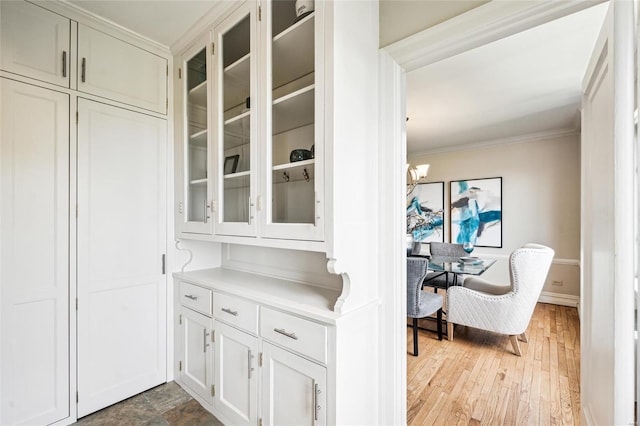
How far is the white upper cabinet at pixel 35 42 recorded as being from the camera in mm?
1602

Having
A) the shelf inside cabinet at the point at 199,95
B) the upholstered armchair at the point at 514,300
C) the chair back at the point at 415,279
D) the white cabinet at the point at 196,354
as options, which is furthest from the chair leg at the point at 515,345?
the shelf inside cabinet at the point at 199,95

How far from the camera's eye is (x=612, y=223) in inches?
36.8

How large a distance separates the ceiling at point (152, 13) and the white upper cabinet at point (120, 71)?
0.13m

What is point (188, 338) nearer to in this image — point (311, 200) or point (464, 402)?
point (311, 200)

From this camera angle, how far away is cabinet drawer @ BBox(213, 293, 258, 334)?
1612 millimetres

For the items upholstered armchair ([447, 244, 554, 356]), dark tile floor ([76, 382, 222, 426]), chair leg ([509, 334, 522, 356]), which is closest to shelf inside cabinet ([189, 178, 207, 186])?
dark tile floor ([76, 382, 222, 426])

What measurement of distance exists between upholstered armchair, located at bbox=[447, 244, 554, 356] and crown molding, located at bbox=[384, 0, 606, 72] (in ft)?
6.76

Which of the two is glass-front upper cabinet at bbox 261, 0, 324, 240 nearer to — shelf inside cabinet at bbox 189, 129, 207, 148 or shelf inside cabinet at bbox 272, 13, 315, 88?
shelf inside cabinet at bbox 272, 13, 315, 88

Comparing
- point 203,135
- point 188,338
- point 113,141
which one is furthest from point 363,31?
point 188,338

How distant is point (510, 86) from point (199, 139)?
2771 millimetres

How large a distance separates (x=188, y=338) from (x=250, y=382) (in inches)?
29.2

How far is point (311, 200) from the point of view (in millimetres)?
1362

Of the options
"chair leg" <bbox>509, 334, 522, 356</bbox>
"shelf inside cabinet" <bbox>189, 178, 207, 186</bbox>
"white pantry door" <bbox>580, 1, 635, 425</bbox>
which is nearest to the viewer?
"white pantry door" <bbox>580, 1, 635, 425</bbox>

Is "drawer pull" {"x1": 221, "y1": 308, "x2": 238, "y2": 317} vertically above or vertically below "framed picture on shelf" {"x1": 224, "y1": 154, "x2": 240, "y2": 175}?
below
